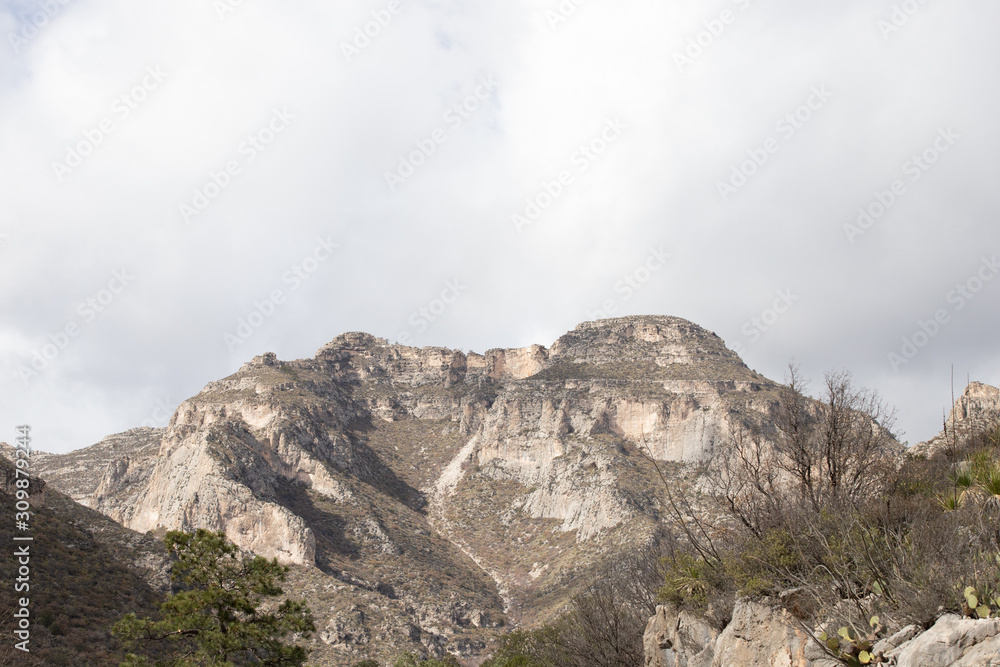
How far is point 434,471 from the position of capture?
138125mm

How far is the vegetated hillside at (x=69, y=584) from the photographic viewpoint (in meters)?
29.1

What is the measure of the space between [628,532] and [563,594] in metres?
13.2

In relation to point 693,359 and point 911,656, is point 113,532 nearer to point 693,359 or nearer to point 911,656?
point 911,656

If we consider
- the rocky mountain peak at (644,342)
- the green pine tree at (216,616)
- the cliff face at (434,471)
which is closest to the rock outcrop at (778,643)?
the green pine tree at (216,616)

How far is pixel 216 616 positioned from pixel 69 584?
25.2 m

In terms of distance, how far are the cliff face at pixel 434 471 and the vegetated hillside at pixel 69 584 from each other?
30.2m

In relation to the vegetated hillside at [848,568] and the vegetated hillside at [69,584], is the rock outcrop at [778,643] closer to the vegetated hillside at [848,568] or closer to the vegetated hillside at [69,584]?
the vegetated hillside at [848,568]

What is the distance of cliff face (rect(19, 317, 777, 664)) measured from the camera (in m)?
85.1

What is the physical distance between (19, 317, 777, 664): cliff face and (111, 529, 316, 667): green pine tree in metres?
45.1

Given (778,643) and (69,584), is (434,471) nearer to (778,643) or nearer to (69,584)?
(69,584)

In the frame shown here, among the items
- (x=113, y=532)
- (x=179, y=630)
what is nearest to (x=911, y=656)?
(x=179, y=630)

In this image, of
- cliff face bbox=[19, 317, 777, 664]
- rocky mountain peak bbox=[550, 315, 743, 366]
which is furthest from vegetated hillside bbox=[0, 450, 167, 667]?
rocky mountain peak bbox=[550, 315, 743, 366]

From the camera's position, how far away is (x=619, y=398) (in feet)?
418

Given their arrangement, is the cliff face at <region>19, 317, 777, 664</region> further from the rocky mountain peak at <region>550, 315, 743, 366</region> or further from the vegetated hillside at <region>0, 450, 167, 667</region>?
the vegetated hillside at <region>0, 450, 167, 667</region>
